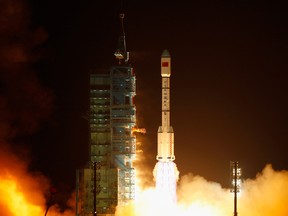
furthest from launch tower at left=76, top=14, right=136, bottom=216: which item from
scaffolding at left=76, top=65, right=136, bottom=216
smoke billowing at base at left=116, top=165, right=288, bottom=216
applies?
smoke billowing at base at left=116, top=165, right=288, bottom=216

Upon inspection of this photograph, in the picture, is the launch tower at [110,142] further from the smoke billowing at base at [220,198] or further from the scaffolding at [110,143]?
the smoke billowing at base at [220,198]

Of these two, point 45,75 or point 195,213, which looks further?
point 45,75

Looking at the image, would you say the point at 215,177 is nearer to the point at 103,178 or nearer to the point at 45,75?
the point at 103,178

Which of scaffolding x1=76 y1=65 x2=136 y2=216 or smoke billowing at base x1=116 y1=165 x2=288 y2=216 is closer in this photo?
scaffolding x1=76 y1=65 x2=136 y2=216

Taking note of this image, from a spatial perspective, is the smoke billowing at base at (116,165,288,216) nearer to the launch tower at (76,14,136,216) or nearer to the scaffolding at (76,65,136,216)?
the scaffolding at (76,65,136,216)

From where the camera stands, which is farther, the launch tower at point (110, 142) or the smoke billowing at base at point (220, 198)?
the smoke billowing at base at point (220, 198)

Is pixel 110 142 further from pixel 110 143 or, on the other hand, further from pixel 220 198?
pixel 220 198

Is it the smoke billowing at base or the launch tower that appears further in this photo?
the smoke billowing at base

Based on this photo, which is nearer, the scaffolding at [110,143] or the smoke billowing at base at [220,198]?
the scaffolding at [110,143]

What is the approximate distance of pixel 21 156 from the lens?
49.6 m

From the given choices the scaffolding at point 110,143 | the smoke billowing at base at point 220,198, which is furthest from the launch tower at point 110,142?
the smoke billowing at base at point 220,198

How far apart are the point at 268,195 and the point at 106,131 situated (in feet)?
39.2

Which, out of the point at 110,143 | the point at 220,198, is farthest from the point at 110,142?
the point at 220,198

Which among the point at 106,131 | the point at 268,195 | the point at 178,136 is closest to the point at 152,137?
the point at 178,136
